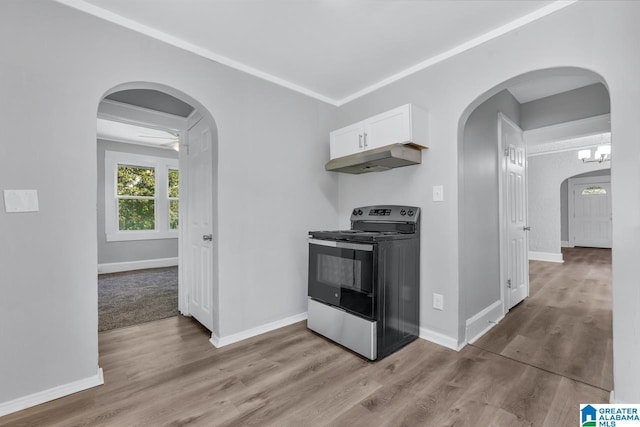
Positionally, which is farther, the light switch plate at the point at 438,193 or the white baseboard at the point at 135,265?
the white baseboard at the point at 135,265

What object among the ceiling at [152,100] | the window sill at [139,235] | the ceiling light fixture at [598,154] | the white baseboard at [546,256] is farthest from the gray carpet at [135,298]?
the ceiling light fixture at [598,154]

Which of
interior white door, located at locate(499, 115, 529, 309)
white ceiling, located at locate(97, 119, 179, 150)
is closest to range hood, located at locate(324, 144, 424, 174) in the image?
interior white door, located at locate(499, 115, 529, 309)

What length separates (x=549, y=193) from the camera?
687 centimetres

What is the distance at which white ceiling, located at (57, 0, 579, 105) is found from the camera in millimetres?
1879

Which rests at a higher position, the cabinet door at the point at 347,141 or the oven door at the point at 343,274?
the cabinet door at the point at 347,141

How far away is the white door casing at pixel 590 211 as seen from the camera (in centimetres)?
863

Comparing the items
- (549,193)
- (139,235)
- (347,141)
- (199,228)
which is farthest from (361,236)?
(549,193)

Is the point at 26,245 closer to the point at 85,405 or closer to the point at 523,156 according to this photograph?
the point at 85,405

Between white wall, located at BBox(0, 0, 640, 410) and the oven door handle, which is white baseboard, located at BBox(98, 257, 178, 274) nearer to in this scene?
white wall, located at BBox(0, 0, 640, 410)

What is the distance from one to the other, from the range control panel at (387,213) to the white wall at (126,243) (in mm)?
4794

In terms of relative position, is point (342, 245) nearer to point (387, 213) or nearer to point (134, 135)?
point (387, 213)

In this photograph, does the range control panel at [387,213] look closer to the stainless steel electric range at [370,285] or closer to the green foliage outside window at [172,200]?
the stainless steel electric range at [370,285]

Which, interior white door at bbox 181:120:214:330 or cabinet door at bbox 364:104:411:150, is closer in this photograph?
cabinet door at bbox 364:104:411:150

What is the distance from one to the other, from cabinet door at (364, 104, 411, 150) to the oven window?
1.04 meters
